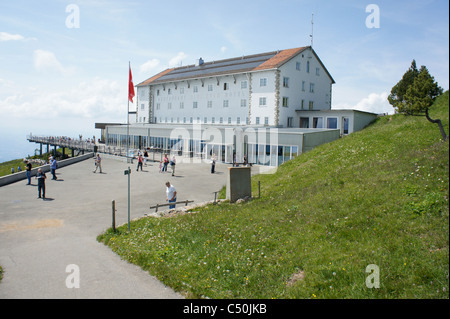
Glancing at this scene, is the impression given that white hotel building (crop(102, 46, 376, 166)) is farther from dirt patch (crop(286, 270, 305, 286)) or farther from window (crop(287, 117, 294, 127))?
dirt patch (crop(286, 270, 305, 286))

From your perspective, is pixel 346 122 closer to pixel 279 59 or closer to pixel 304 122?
pixel 304 122

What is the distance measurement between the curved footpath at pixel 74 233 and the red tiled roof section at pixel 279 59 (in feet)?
71.5

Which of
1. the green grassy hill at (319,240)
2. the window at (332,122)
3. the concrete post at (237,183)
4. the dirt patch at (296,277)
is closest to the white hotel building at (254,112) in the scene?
the window at (332,122)

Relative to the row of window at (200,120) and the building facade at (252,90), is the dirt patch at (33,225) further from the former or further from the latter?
the row of window at (200,120)

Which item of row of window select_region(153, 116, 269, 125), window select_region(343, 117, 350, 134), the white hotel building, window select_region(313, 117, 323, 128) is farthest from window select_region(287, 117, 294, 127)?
window select_region(343, 117, 350, 134)

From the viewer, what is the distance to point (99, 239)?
37.4 feet

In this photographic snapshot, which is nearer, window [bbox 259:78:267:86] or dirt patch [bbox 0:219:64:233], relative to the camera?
dirt patch [bbox 0:219:64:233]

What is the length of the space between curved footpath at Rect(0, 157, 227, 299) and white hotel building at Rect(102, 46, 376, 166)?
9.40 metres

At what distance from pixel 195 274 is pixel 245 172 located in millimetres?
8268

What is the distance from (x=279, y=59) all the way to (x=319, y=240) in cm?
3887

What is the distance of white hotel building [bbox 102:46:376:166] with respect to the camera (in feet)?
113

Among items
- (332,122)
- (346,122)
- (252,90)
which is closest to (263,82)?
(252,90)

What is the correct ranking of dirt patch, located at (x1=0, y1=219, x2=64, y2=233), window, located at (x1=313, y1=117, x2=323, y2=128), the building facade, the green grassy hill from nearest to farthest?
1. the green grassy hill
2. dirt patch, located at (x1=0, y1=219, x2=64, y2=233)
3. window, located at (x1=313, y1=117, x2=323, y2=128)
4. the building facade
